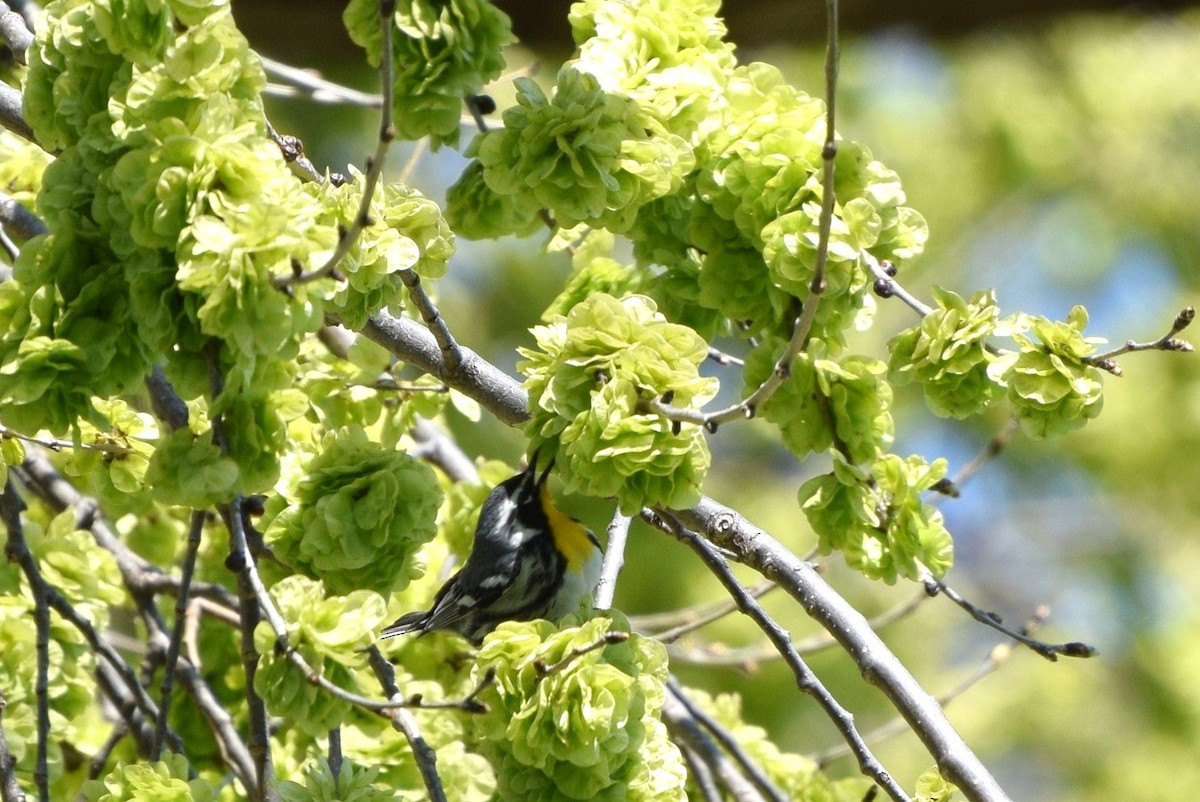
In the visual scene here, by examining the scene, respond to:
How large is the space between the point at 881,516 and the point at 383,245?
836 millimetres

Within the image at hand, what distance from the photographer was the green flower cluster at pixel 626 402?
4.83 ft

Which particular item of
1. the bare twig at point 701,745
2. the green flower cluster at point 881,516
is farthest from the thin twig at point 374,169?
the bare twig at point 701,745

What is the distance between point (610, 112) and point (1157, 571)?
8399 millimetres

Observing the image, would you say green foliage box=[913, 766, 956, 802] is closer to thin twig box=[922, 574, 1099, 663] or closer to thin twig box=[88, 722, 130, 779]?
thin twig box=[922, 574, 1099, 663]

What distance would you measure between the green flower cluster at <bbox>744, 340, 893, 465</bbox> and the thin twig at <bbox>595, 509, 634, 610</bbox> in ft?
0.90

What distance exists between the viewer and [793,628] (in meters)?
6.27

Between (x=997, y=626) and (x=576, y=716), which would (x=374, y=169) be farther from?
(x=997, y=626)

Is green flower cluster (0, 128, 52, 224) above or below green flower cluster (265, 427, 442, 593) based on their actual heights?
above

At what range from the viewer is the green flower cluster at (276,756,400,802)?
1604 millimetres

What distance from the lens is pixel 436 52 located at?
1689 millimetres

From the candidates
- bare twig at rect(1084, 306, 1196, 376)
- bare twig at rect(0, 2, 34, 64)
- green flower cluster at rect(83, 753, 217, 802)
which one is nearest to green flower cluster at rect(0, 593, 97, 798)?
green flower cluster at rect(83, 753, 217, 802)

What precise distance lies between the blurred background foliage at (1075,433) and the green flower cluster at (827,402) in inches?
211

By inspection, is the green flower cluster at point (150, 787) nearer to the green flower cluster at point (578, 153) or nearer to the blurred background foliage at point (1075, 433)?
the green flower cluster at point (578, 153)

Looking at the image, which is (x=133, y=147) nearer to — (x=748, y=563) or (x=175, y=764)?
(x=175, y=764)
